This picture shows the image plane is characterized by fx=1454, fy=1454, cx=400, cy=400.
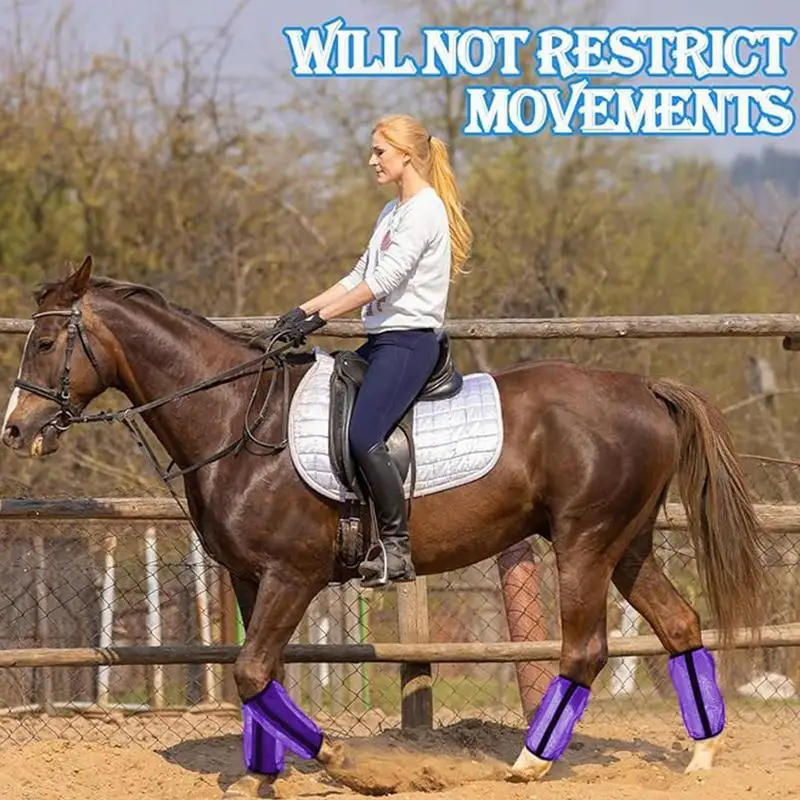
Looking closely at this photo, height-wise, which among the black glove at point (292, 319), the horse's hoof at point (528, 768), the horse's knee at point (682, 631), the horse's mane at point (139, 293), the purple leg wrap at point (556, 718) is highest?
the horse's mane at point (139, 293)

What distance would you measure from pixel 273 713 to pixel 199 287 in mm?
11822

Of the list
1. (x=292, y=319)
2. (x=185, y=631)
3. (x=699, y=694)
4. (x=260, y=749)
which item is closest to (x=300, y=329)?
(x=292, y=319)

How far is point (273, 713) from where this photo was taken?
5.72 metres

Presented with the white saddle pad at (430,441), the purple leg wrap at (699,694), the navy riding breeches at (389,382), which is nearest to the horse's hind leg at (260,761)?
the white saddle pad at (430,441)

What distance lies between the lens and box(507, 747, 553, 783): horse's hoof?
5.88 m

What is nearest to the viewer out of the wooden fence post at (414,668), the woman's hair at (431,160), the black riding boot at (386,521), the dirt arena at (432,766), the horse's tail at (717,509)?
the black riding boot at (386,521)

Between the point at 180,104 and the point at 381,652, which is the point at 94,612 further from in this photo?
the point at 180,104

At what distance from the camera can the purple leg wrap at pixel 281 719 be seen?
18.8 feet

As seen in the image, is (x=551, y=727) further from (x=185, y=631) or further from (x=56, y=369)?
(x=185, y=631)

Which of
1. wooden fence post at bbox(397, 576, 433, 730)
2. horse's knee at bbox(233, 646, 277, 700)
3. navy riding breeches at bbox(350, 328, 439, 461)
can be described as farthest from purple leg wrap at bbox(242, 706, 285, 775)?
wooden fence post at bbox(397, 576, 433, 730)

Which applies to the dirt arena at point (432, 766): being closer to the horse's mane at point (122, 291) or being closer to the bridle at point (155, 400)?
the bridle at point (155, 400)

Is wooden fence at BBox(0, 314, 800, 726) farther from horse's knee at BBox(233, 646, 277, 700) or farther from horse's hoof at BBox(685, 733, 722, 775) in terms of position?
horse's knee at BBox(233, 646, 277, 700)

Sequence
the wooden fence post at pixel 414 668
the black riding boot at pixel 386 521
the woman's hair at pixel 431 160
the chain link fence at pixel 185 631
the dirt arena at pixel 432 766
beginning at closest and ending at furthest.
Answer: the black riding boot at pixel 386 521 → the dirt arena at pixel 432 766 → the woman's hair at pixel 431 160 → the wooden fence post at pixel 414 668 → the chain link fence at pixel 185 631

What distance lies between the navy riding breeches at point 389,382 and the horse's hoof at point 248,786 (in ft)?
4.49
